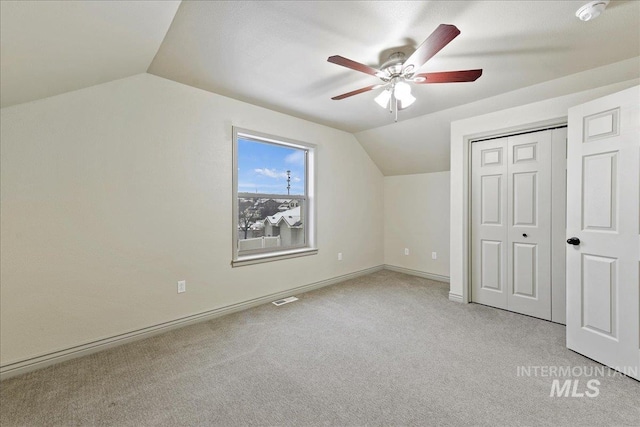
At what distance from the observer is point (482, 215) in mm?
3404

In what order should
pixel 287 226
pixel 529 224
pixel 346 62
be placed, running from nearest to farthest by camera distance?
pixel 346 62
pixel 529 224
pixel 287 226

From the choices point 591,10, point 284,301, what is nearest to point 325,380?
→ point 284,301

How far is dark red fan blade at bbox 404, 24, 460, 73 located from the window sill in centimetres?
261

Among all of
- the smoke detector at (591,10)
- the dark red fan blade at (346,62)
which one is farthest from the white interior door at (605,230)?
the dark red fan blade at (346,62)

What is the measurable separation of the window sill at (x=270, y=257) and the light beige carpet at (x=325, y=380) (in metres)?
0.64

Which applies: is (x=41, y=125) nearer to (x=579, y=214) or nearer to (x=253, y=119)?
(x=253, y=119)

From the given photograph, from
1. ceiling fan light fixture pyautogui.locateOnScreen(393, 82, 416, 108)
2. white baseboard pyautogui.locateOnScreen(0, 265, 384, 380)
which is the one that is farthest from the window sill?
ceiling fan light fixture pyautogui.locateOnScreen(393, 82, 416, 108)

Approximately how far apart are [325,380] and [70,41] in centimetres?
265

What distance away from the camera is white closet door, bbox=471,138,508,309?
128 inches

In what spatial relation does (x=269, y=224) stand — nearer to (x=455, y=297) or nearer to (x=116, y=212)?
(x=116, y=212)

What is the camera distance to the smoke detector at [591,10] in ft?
5.27

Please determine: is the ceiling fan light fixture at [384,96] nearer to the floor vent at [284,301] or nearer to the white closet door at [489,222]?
the white closet door at [489,222]

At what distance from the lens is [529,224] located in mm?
3076

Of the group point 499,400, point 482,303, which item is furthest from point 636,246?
point 482,303
